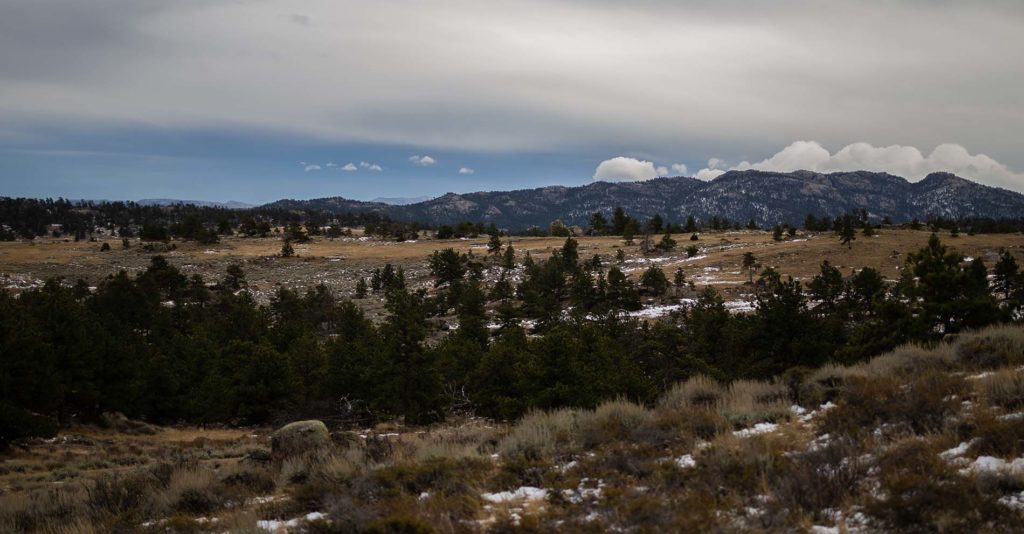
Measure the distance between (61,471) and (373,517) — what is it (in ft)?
47.2

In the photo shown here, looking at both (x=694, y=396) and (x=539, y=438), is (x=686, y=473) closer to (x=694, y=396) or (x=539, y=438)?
(x=539, y=438)

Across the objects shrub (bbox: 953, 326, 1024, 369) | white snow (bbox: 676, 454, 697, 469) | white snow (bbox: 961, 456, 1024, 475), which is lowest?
white snow (bbox: 676, 454, 697, 469)

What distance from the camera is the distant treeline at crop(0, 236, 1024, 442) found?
18.1m

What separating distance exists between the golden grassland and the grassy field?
1810 inches

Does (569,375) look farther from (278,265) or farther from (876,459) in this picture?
(278,265)

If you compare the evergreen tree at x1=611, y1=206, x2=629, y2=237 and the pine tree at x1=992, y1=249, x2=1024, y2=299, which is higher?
the evergreen tree at x1=611, y1=206, x2=629, y2=237

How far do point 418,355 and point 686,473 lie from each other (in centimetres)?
1875

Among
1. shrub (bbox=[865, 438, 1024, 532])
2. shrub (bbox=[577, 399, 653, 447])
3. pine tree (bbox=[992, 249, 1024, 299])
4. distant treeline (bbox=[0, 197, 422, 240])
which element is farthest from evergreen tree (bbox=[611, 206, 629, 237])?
shrub (bbox=[865, 438, 1024, 532])

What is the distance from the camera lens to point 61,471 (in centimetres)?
1499

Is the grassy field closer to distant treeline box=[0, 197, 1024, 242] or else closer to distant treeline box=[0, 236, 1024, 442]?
distant treeline box=[0, 197, 1024, 242]

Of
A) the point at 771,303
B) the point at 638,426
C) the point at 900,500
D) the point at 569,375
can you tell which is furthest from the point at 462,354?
the point at 900,500

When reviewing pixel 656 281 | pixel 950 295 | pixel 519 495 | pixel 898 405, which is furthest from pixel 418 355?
pixel 656 281

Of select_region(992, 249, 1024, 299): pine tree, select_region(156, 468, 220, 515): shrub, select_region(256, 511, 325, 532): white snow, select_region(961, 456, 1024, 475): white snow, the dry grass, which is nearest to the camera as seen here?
select_region(961, 456, 1024, 475): white snow

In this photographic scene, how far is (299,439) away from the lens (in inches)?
447
